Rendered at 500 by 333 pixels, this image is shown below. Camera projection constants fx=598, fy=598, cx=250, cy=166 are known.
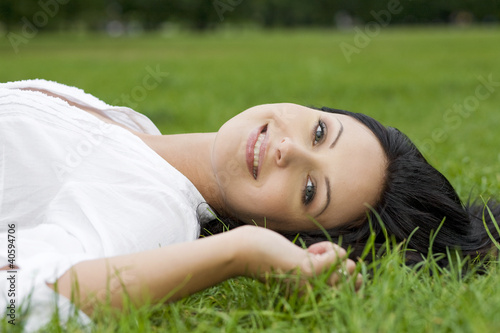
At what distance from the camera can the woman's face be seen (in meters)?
2.71

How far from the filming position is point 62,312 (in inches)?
81.0

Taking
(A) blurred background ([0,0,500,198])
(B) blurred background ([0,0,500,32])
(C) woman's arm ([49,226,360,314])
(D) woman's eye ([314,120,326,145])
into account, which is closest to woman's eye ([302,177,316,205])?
(D) woman's eye ([314,120,326,145])

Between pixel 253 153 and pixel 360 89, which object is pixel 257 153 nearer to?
pixel 253 153

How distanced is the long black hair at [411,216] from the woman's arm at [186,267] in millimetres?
578

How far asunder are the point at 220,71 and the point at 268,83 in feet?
10.3

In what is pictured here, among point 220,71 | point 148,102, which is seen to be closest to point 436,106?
point 148,102

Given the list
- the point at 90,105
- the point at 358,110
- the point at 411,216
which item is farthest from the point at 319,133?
the point at 358,110

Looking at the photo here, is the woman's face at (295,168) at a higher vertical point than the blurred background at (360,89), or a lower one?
higher

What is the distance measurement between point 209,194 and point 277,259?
3.03 feet

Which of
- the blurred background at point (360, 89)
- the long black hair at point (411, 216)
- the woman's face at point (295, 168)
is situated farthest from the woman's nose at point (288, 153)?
the blurred background at point (360, 89)

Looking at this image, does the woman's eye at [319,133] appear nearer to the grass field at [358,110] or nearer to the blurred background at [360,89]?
the grass field at [358,110]

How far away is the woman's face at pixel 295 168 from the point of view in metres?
2.71

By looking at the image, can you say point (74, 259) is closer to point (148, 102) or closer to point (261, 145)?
point (261, 145)

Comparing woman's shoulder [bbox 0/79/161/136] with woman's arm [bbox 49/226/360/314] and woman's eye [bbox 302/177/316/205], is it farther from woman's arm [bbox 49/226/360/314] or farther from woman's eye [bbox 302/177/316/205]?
woman's arm [bbox 49/226/360/314]
